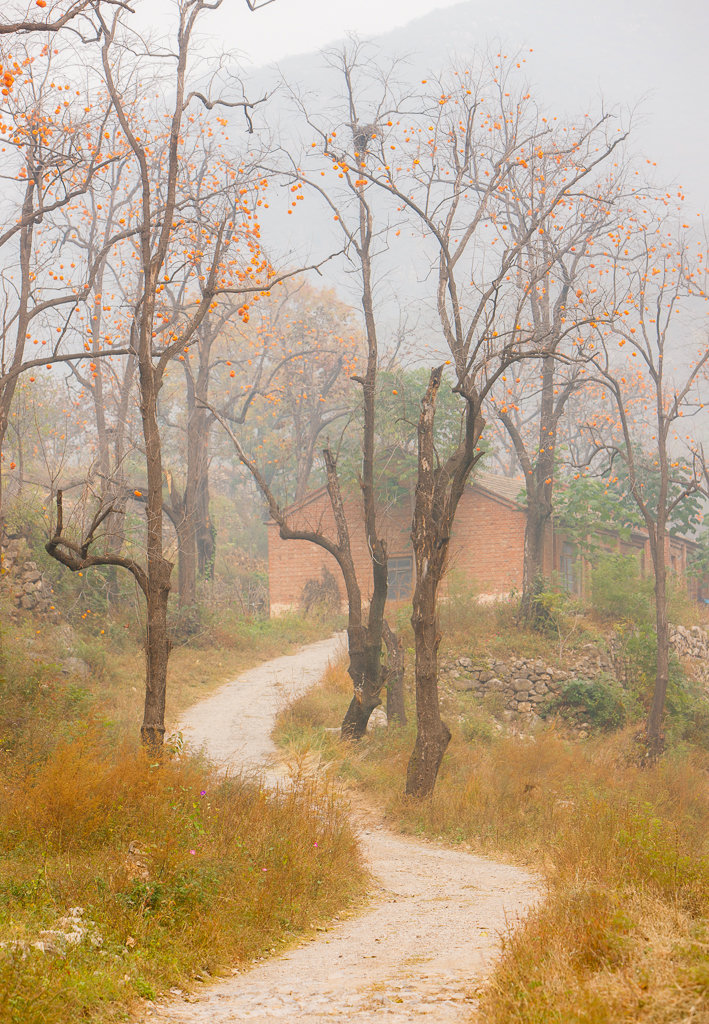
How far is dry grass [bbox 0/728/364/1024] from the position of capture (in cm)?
455

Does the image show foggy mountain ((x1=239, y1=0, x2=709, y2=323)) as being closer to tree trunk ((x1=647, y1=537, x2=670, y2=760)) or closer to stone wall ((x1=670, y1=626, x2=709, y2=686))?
stone wall ((x1=670, y1=626, x2=709, y2=686))

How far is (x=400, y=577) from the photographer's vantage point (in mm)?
30359

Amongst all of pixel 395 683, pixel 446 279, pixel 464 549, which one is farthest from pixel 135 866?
pixel 464 549

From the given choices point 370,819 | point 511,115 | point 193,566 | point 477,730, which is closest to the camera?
point 370,819

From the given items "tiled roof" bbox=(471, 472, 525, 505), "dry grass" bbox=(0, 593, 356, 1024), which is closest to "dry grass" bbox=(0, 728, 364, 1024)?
"dry grass" bbox=(0, 593, 356, 1024)

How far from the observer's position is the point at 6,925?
488cm

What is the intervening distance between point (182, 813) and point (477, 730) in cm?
882

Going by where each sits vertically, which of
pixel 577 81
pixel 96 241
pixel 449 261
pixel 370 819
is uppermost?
pixel 577 81

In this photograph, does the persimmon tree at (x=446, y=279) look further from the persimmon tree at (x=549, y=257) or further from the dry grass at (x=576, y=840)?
the dry grass at (x=576, y=840)

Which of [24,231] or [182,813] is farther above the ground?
[24,231]

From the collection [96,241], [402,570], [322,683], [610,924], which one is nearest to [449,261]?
[322,683]

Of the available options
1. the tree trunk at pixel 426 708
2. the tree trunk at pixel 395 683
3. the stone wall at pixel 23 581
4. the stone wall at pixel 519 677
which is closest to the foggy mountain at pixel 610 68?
the stone wall at pixel 519 677

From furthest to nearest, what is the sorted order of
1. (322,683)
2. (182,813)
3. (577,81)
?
(577,81) → (322,683) → (182,813)

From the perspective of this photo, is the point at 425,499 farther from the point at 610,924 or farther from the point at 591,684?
the point at 591,684
